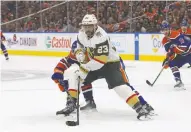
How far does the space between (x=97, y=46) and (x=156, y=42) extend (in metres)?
8.24

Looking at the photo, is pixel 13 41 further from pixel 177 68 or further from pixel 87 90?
pixel 87 90

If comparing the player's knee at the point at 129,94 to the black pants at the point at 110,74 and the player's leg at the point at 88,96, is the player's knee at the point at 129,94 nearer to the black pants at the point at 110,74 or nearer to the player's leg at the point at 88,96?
the black pants at the point at 110,74

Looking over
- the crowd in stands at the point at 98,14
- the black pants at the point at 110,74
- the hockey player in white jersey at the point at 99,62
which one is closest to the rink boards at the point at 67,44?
the crowd in stands at the point at 98,14

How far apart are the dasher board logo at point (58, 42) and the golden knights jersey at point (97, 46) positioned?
9.50 metres

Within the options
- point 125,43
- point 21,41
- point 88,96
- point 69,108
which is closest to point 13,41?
point 21,41

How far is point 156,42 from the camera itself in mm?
12555

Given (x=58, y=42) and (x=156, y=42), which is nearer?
(x=156, y=42)

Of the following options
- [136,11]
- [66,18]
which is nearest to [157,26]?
[136,11]

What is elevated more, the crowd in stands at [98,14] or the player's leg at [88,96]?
the crowd in stands at [98,14]

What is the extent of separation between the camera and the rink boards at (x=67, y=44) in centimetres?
1258

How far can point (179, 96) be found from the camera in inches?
249

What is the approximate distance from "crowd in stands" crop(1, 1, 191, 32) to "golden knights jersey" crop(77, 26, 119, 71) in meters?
8.04

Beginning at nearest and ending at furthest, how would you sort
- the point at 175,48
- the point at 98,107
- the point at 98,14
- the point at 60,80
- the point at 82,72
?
the point at 82,72, the point at 60,80, the point at 98,107, the point at 175,48, the point at 98,14

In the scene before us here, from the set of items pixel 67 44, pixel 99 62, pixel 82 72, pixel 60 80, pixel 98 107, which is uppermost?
pixel 99 62
